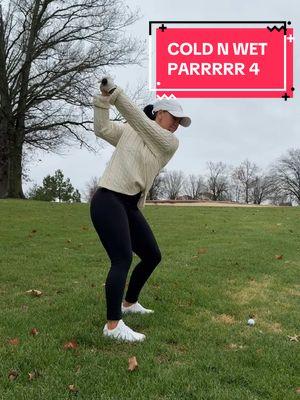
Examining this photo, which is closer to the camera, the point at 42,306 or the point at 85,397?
the point at 85,397

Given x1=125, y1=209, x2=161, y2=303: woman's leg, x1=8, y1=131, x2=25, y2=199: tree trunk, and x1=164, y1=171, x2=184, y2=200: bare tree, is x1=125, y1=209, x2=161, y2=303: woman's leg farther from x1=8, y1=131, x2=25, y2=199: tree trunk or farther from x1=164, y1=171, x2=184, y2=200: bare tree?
x1=164, y1=171, x2=184, y2=200: bare tree

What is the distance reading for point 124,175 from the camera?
4.21 metres

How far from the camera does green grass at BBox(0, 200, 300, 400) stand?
135 inches

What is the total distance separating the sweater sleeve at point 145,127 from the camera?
4.02 metres

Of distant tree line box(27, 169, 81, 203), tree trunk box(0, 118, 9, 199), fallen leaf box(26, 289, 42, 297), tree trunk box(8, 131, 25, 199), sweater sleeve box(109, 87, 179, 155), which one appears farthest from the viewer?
distant tree line box(27, 169, 81, 203)

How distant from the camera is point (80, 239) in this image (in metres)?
10.6

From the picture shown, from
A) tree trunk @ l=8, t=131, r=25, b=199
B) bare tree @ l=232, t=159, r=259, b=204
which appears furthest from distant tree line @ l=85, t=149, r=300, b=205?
tree trunk @ l=8, t=131, r=25, b=199

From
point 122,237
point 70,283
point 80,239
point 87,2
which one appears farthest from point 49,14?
point 122,237

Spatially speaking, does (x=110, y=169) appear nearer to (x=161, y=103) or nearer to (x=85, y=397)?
(x=161, y=103)

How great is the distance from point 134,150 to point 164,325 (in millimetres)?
1689

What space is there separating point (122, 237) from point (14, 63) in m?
23.5

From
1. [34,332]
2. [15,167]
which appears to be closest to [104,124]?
[34,332]

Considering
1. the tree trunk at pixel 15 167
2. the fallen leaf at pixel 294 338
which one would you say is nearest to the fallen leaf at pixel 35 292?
the fallen leaf at pixel 294 338

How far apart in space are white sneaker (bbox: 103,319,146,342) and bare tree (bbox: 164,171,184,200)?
94.7 meters
